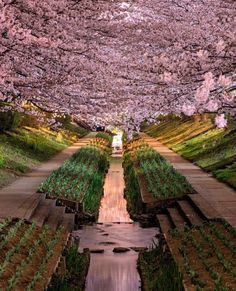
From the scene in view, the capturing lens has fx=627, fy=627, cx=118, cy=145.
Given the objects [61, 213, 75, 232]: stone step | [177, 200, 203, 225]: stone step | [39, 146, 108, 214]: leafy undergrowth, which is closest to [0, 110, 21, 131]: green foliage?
[39, 146, 108, 214]: leafy undergrowth

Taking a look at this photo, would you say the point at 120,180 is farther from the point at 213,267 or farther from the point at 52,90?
the point at 213,267

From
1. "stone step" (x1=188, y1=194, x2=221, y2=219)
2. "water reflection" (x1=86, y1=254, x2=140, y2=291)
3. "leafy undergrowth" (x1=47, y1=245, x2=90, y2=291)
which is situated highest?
"stone step" (x1=188, y1=194, x2=221, y2=219)

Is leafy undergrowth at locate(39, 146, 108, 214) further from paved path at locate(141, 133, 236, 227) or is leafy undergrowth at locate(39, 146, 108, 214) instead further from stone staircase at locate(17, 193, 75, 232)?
paved path at locate(141, 133, 236, 227)

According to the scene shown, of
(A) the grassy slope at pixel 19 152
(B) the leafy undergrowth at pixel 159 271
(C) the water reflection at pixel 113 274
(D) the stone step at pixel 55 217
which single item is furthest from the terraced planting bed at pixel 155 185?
(C) the water reflection at pixel 113 274

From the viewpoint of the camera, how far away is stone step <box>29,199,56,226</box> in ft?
52.3

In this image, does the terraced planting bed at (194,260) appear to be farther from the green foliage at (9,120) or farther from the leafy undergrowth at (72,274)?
the green foliage at (9,120)

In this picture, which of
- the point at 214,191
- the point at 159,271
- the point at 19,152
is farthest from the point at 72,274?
the point at 19,152

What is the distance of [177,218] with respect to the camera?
18.0m

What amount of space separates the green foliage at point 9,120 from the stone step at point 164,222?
21.2 m

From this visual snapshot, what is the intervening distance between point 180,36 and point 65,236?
541cm

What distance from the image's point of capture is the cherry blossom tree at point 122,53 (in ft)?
38.7

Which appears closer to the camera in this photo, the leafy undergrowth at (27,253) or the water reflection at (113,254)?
the leafy undergrowth at (27,253)

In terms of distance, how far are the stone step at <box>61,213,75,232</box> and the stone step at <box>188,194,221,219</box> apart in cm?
362

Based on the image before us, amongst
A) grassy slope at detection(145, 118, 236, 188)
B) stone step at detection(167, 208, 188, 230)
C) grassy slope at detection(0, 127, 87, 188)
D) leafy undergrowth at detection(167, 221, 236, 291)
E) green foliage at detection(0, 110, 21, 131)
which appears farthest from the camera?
green foliage at detection(0, 110, 21, 131)
